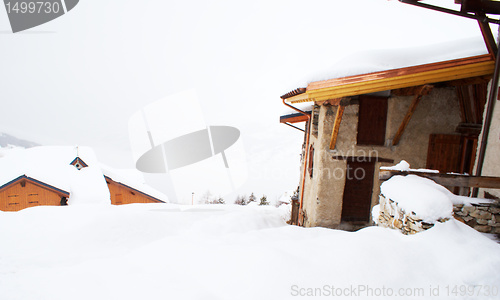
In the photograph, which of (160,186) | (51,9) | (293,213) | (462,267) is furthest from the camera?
(160,186)

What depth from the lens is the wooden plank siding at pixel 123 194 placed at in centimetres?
1861

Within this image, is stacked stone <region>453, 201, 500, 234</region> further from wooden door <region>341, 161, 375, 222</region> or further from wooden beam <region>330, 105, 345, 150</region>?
wooden door <region>341, 161, 375, 222</region>

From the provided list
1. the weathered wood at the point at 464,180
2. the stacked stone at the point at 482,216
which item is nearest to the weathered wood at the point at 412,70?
the weathered wood at the point at 464,180

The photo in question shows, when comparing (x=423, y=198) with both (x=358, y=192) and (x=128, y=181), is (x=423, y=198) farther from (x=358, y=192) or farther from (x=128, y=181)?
(x=128, y=181)

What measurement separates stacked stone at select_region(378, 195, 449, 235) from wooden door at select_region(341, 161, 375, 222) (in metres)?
2.55

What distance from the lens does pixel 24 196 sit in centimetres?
1472

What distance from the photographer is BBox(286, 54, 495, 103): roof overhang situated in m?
5.11

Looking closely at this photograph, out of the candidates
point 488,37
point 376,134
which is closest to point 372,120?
point 376,134

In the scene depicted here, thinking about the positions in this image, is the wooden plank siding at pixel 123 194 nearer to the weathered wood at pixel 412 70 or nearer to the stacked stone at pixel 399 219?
the weathered wood at pixel 412 70

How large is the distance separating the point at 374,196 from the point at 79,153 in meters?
20.8

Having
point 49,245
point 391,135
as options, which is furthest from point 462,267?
point 49,245

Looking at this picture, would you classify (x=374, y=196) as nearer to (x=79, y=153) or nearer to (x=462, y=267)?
(x=462, y=267)

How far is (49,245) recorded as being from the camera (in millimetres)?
4031

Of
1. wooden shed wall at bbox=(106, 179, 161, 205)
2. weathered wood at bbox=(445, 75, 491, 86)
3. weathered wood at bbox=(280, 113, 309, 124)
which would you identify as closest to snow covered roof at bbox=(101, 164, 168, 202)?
wooden shed wall at bbox=(106, 179, 161, 205)
